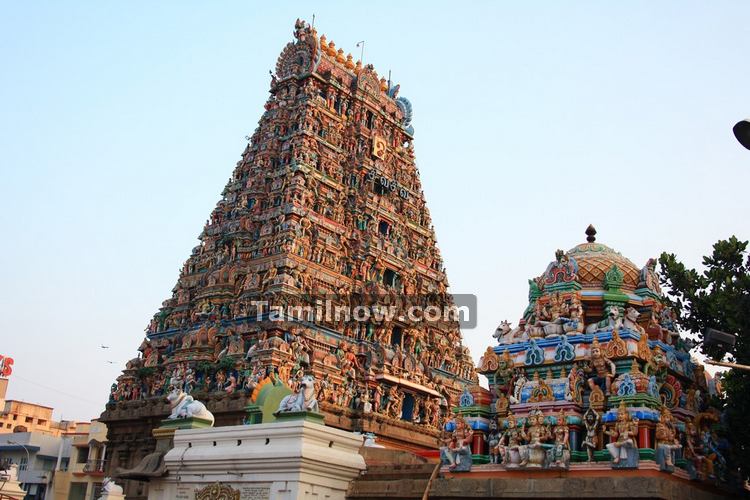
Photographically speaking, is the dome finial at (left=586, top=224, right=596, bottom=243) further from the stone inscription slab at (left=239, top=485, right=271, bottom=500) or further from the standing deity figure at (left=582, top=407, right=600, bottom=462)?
the stone inscription slab at (left=239, top=485, right=271, bottom=500)

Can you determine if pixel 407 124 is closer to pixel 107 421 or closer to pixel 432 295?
pixel 432 295

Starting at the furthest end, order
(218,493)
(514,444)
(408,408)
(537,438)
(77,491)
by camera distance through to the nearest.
→ (77,491) → (408,408) → (218,493) → (514,444) → (537,438)

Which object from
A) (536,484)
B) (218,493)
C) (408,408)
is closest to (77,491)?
(408,408)

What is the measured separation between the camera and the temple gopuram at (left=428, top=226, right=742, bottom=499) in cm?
1734

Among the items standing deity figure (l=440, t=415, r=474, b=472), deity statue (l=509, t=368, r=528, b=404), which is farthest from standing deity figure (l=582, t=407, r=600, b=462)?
standing deity figure (l=440, t=415, r=474, b=472)

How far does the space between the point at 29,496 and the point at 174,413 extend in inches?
1818

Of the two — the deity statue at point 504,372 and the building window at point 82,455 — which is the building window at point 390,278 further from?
the building window at point 82,455

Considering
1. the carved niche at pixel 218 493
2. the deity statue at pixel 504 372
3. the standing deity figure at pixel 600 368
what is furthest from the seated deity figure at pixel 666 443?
the carved niche at pixel 218 493

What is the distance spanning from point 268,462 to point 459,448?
4.59m

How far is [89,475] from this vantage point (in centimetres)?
5472

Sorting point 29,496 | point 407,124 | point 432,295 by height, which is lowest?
point 29,496

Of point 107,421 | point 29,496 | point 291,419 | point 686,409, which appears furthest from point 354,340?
point 29,496

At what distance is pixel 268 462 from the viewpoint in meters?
19.9

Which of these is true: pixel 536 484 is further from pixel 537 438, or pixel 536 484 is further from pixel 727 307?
pixel 727 307
